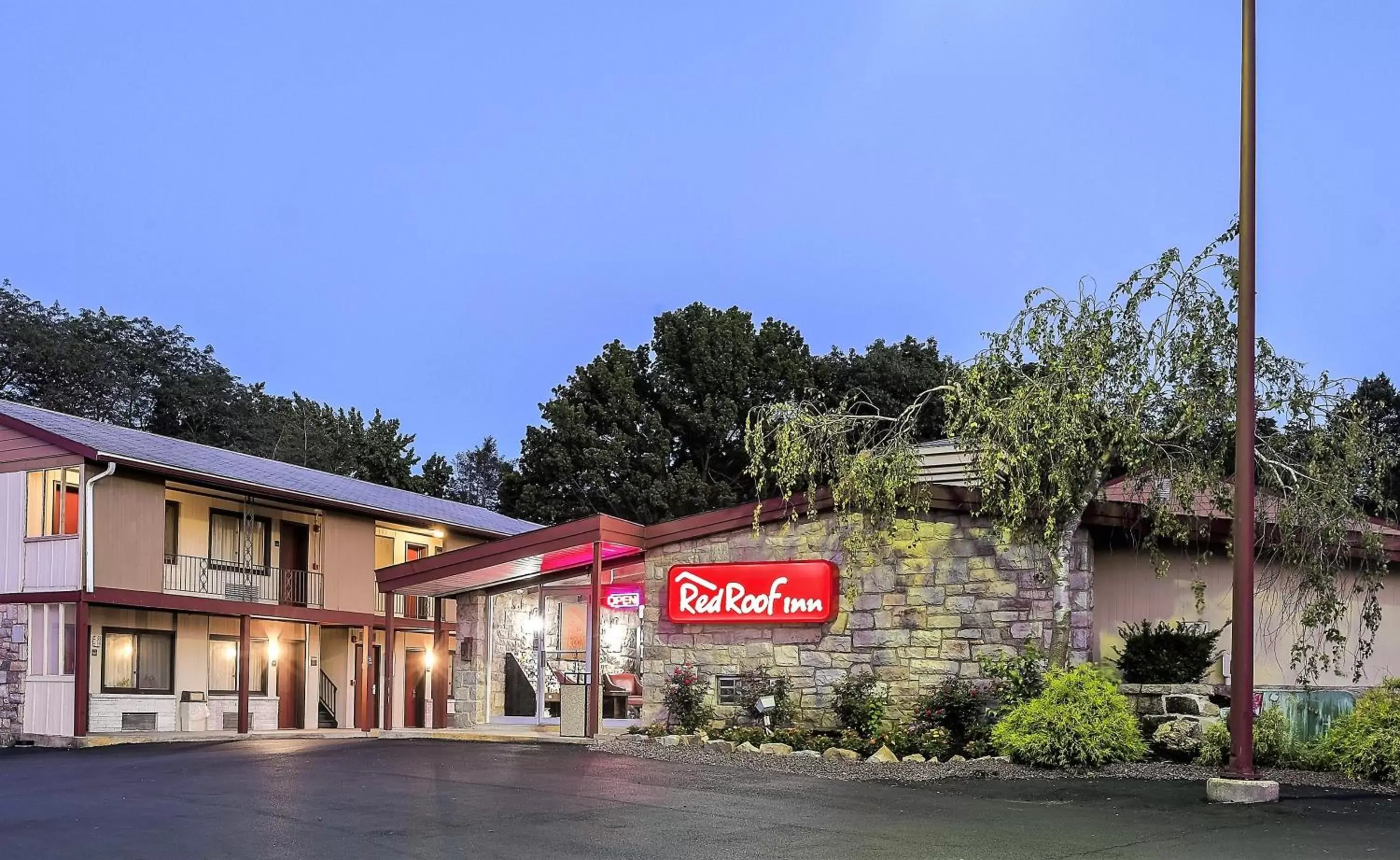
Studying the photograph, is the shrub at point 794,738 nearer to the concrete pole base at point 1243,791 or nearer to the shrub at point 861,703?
the shrub at point 861,703

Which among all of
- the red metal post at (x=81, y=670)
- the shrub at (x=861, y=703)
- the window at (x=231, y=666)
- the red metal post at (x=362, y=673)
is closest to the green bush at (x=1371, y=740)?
the shrub at (x=861, y=703)

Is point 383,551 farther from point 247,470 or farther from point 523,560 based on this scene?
point 523,560

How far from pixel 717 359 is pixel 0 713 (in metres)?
26.6

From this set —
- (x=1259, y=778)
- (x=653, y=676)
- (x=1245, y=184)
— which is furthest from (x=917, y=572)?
(x=1245, y=184)

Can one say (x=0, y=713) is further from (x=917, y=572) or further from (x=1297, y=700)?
(x=1297, y=700)

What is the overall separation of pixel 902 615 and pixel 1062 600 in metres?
2.27

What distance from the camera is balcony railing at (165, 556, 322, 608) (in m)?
29.0

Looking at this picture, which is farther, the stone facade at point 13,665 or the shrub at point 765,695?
the stone facade at point 13,665

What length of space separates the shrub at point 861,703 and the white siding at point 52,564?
14576 millimetres

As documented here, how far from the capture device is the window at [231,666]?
1192 inches

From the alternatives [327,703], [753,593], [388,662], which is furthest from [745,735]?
[327,703]

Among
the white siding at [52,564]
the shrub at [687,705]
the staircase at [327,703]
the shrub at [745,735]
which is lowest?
the staircase at [327,703]

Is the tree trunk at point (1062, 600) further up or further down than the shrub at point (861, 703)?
further up

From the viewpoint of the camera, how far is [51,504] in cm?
2653
